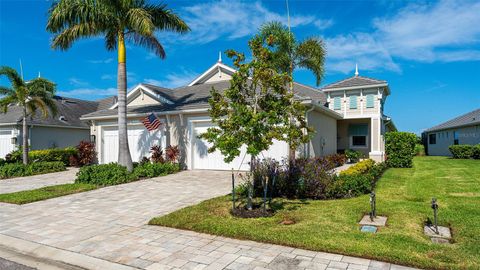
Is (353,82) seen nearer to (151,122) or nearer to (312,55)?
(312,55)

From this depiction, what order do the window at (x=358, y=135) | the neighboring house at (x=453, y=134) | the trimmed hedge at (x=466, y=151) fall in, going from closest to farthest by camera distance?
the trimmed hedge at (x=466, y=151)
the window at (x=358, y=135)
the neighboring house at (x=453, y=134)

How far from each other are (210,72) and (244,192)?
1438 cm

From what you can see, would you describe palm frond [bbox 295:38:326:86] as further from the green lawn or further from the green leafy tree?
the green leafy tree

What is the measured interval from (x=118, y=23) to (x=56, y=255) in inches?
417

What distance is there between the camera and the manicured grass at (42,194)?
9084 mm

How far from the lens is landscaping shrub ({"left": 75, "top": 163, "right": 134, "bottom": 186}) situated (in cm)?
1162

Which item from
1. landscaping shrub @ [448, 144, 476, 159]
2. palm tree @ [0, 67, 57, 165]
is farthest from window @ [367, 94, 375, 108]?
palm tree @ [0, 67, 57, 165]

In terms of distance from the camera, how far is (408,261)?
4.26 m

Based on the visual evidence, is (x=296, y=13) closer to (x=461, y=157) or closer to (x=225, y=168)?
(x=225, y=168)

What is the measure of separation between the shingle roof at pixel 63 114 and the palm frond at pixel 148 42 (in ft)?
28.2

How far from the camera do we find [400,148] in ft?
55.6

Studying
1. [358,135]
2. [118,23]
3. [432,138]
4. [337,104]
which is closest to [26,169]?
[118,23]

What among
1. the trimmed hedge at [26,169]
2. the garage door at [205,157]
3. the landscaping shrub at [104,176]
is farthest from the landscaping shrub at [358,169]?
the trimmed hedge at [26,169]

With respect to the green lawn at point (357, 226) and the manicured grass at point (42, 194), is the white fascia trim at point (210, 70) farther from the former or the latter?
the green lawn at point (357, 226)
